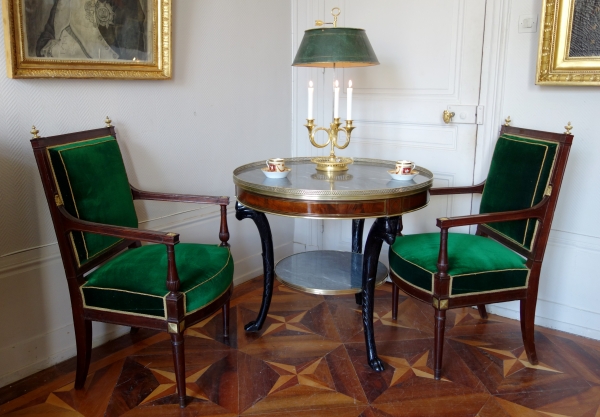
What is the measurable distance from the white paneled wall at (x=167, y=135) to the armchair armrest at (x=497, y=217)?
151 cm

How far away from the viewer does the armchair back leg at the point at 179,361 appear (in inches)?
78.9

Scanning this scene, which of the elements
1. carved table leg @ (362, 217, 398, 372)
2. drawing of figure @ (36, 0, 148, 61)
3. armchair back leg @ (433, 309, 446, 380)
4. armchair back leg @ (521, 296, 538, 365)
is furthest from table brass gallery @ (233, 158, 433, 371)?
drawing of figure @ (36, 0, 148, 61)

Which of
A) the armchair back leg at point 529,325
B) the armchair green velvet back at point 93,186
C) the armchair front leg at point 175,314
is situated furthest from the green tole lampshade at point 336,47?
the armchair back leg at point 529,325

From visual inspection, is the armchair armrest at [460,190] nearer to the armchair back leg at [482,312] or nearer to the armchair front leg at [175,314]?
the armchair back leg at [482,312]

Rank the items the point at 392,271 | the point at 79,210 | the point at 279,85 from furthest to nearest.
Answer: the point at 279,85, the point at 392,271, the point at 79,210

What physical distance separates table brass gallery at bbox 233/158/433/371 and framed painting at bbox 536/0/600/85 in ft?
2.79

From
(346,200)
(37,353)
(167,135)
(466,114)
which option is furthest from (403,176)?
(37,353)

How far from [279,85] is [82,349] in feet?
6.87

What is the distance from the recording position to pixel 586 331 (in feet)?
8.93

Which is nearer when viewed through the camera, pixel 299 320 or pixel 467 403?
pixel 467 403

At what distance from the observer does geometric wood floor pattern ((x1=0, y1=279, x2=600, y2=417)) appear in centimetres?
210

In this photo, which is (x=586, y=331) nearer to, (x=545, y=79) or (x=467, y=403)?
(x=467, y=403)

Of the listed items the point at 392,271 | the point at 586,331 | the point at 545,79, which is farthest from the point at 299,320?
the point at 545,79

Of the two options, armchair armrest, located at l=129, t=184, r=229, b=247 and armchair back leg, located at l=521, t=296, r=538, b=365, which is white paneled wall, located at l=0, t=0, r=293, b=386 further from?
armchair back leg, located at l=521, t=296, r=538, b=365
